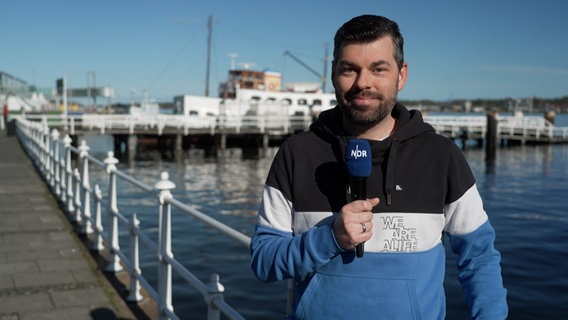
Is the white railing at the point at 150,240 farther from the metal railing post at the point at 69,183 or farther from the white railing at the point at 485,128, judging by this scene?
the white railing at the point at 485,128

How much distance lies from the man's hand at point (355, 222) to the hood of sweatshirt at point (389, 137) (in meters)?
0.16

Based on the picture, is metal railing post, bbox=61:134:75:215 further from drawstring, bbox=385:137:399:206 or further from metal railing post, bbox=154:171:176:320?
drawstring, bbox=385:137:399:206

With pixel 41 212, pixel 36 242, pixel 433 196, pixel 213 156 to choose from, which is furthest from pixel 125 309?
pixel 213 156

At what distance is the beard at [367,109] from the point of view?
6.47 ft

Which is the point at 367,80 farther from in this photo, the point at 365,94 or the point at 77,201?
the point at 77,201

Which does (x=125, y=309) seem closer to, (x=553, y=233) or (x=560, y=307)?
(x=560, y=307)

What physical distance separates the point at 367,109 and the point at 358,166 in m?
0.28

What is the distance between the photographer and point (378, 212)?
1938 mm

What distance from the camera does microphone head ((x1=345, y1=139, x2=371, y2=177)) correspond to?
5.85 feet

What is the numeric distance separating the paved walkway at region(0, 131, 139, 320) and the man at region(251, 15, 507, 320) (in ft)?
10.8

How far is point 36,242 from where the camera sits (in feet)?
23.4

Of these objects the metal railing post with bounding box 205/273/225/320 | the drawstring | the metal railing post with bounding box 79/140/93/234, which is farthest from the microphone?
the metal railing post with bounding box 79/140/93/234

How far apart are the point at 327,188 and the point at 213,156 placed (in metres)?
34.9

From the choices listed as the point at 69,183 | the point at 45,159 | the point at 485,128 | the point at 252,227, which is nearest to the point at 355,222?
the point at 69,183
